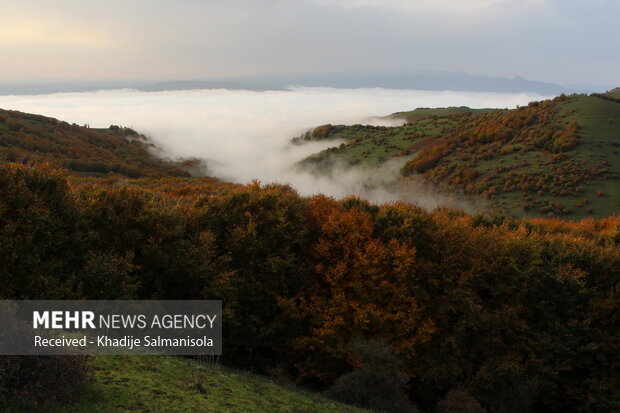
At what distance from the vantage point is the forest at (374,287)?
23.7m

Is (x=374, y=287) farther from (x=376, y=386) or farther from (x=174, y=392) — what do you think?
(x=174, y=392)

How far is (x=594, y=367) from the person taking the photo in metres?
25.3

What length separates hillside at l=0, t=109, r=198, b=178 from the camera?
75812 millimetres

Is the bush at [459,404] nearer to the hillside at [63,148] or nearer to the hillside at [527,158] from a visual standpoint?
the hillside at [527,158]

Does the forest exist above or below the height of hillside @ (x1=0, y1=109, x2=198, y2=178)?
below

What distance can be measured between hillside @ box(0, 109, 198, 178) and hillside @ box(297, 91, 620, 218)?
205 feet

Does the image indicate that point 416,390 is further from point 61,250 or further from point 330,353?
point 61,250

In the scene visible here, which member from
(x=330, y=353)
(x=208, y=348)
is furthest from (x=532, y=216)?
(x=208, y=348)

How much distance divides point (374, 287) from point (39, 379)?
1993 cm

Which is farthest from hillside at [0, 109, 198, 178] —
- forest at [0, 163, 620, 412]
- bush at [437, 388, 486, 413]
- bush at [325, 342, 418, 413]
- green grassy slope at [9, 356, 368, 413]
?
bush at [437, 388, 486, 413]

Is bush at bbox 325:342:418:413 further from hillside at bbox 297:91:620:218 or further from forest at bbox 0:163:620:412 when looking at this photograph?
hillside at bbox 297:91:620:218

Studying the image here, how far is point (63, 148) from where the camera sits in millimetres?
89500

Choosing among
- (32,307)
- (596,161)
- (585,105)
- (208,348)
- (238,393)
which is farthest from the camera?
(585,105)

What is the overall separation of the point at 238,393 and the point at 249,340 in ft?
39.3
